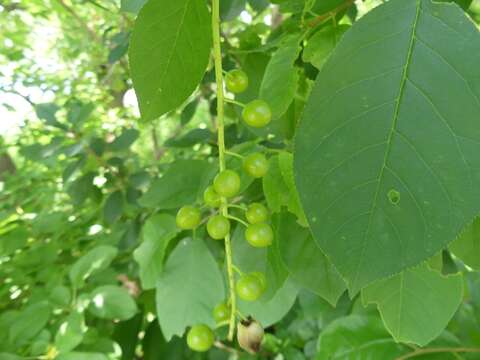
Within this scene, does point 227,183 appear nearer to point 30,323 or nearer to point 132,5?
point 132,5

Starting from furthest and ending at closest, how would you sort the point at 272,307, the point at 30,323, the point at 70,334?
the point at 30,323 → the point at 70,334 → the point at 272,307

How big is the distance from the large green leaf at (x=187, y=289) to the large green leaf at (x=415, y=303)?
41cm

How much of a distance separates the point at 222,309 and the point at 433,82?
0.51 meters

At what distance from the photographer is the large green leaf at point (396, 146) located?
497 mm

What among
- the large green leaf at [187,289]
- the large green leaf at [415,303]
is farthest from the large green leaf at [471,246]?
the large green leaf at [187,289]

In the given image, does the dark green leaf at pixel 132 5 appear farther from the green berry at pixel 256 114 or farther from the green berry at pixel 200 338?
the green berry at pixel 200 338

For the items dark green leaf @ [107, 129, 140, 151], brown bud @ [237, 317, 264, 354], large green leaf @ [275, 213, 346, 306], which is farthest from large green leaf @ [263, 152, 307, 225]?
dark green leaf @ [107, 129, 140, 151]

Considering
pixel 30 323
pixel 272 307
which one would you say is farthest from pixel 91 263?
pixel 272 307

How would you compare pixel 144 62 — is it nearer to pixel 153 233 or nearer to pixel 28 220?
pixel 153 233

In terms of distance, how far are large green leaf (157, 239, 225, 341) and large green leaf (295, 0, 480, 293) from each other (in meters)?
0.68

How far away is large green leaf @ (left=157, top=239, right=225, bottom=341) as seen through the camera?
1.14 metres

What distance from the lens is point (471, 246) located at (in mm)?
897

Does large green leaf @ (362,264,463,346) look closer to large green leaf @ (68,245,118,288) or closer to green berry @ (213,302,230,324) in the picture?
green berry @ (213,302,230,324)

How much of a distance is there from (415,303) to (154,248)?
26.8 inches
